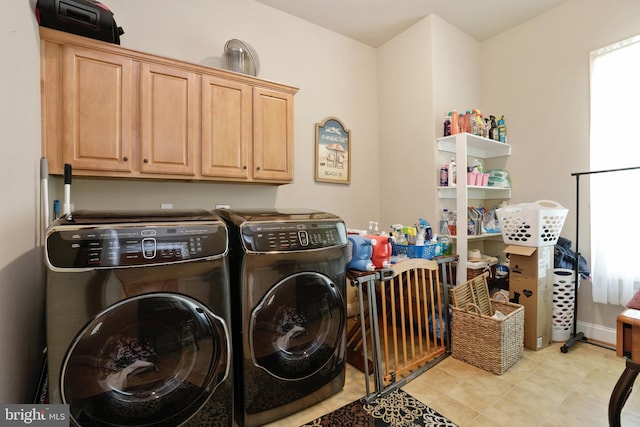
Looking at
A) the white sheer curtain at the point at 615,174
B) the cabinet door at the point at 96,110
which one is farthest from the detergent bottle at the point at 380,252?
the white sheer curtain at the point at 615,174

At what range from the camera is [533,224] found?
2.24m

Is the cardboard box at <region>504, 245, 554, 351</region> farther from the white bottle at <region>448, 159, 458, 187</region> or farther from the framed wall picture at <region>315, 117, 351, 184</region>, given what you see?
the framed wall picture at <region>315, 117, 351, 184</region>

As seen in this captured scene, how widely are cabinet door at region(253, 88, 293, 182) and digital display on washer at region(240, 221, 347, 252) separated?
84 cm

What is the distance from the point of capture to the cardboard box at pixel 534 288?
2.24m

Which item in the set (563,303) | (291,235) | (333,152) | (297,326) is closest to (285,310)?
(297,326)

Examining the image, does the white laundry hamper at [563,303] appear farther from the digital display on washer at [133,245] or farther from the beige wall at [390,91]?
the digital display on washer at [133,245]

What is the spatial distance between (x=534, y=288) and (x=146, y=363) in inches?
100

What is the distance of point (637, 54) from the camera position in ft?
7.38

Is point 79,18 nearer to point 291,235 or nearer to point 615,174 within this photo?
point 291,235

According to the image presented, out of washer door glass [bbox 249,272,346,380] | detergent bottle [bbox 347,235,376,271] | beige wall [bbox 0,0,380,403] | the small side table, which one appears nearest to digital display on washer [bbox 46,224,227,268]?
beige wall [bbox 0,0,380,403]

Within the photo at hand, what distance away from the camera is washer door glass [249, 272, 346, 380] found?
55.9 inches

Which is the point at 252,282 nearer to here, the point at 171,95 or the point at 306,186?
the point at 171,95

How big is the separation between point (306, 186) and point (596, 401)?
2.41m

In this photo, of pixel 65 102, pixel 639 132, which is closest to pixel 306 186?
pixel 65 102
